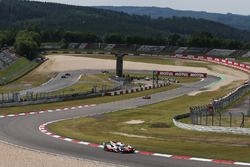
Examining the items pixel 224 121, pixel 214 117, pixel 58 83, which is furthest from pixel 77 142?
pixel 58 83

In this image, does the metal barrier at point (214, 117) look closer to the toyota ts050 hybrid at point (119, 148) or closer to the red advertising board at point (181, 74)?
the toyota ts050 hybrid at point (119, 148)

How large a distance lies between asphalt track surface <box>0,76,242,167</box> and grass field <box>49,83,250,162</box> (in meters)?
2.10

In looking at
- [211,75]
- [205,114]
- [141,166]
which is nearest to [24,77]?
[211,75]

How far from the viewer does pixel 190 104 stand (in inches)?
2842

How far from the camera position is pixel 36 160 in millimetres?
33750

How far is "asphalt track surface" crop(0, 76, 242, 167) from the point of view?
32.1 meters

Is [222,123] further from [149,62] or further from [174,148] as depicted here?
[149,62]

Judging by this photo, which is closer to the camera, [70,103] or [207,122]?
[207,122]

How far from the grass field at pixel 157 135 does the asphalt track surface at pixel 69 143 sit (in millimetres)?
2102

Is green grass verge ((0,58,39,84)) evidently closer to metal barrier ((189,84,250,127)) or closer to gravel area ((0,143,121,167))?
metal barrier ((189,84,250,127))

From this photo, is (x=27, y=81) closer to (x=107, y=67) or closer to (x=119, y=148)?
(x=107, y=67)

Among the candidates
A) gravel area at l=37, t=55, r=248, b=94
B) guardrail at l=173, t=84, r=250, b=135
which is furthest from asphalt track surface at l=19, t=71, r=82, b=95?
guardrail at l=173, t=84, r=250, b=135

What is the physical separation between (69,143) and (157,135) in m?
7.47

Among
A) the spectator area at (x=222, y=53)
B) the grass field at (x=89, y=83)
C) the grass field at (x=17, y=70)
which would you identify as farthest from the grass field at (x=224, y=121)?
the spectator area at (x=222, y=53)
